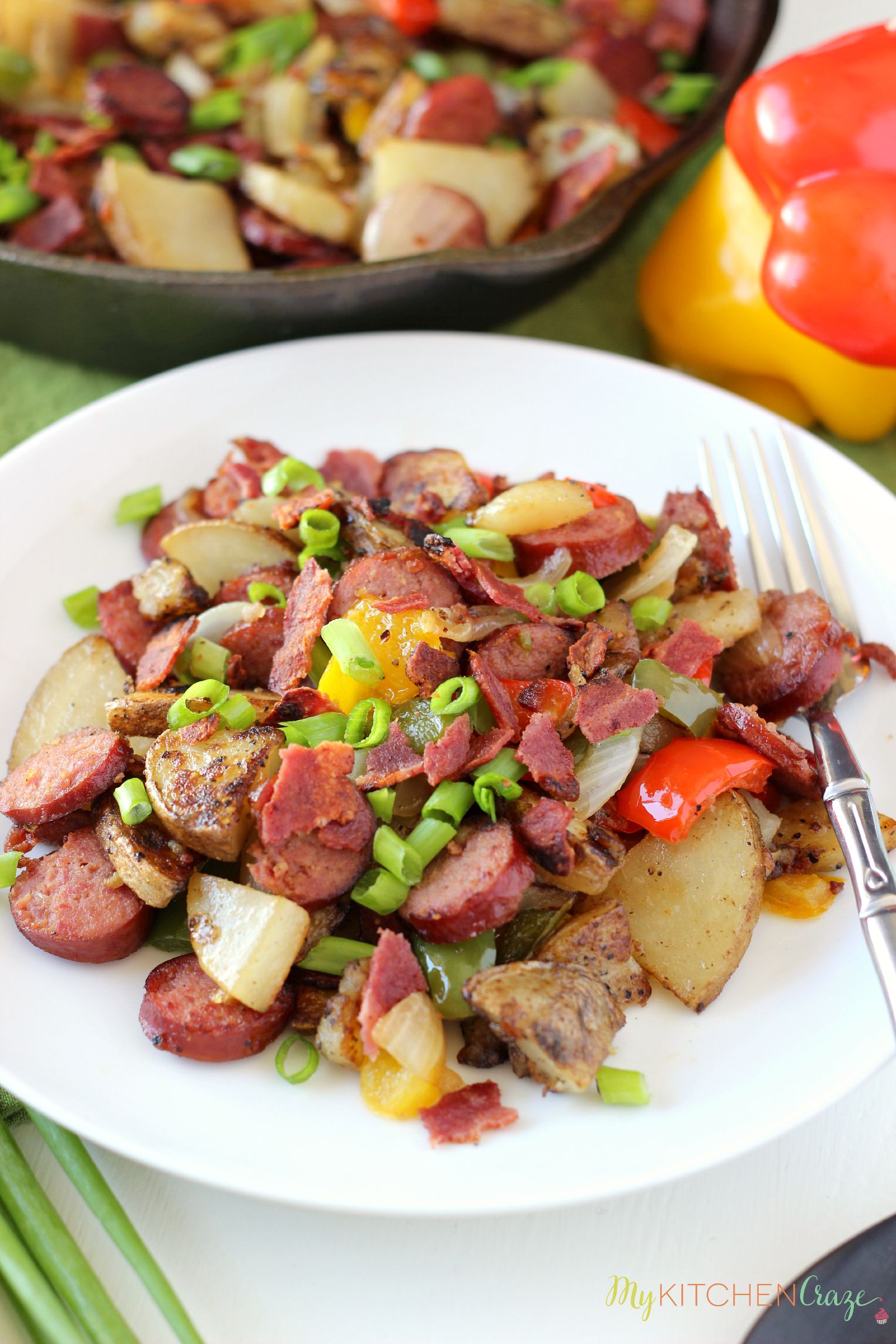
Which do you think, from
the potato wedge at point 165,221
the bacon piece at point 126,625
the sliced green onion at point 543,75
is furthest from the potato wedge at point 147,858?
the sliced green onion at point 543,75

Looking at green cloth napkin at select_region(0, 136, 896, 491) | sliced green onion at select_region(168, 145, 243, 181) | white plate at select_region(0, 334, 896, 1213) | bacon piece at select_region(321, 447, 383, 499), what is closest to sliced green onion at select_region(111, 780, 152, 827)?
white plate at select_region(0, 334, 896, 1213)

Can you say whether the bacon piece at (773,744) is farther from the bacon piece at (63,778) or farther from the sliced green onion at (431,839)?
the bacon piece at (63,778)

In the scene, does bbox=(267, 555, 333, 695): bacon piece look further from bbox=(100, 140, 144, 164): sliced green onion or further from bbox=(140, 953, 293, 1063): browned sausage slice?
bbox=(100, 140, 144, 164): sliced green onion

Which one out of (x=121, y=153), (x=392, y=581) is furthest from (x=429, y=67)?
(x=392, y=581)

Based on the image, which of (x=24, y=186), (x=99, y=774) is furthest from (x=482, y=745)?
(x=24, y=186)

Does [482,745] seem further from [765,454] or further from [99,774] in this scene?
[765,454]

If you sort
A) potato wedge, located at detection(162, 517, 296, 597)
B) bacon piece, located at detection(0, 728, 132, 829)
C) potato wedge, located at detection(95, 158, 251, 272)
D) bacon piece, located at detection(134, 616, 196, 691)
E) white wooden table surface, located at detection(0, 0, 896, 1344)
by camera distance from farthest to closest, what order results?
1. potato wedge, located at detection(95, 158, 251, 272)
2. potato wedge, located at detection(162, 517, 296, 597)
3. bacon piece, located at detection(134, 616, 196, 691)
4. bacon piece, located at detection(0, 728, 132, 829)
5. white wooden table surface, located at detection(0, 0, 896, 1344)
